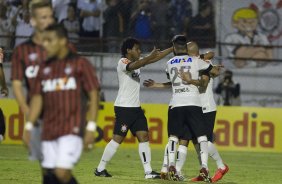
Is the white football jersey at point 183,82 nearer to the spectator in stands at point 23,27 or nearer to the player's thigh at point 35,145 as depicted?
the player's thigh at point 35,145

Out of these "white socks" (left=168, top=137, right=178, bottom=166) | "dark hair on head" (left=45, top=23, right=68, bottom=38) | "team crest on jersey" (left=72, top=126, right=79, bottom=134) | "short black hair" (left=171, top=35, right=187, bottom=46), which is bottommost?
"white socks" (left=168, top=137, right=178, bottom=166)

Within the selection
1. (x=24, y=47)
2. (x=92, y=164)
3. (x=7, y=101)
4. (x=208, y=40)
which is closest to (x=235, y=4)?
(x=208, y=40)

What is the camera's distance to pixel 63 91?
8.55 meters

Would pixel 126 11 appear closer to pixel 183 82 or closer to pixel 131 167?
pixel 131 167

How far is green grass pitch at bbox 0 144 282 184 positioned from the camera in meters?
14.5

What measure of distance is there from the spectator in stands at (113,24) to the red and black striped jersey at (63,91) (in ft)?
50.7

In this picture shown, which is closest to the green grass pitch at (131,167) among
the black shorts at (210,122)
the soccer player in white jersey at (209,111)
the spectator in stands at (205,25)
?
the soccer player in white jersey at (209,111)

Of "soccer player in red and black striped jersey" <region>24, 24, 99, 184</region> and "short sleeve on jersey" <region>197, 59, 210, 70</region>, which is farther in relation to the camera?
"short sleeve on jersey" <region>197, 59, 210, 70</region>

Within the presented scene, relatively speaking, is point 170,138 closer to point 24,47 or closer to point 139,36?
point 24,47

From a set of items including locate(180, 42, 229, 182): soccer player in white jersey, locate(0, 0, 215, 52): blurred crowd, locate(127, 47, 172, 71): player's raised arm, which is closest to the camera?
locate(127, 47, 172, 71): player's raised arm

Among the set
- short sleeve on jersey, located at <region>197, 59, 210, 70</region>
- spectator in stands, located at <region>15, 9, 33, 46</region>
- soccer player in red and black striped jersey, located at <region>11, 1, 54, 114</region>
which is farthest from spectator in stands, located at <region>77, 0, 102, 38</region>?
soccer player in red and black striped jersey, located at <region>11, 1, 54, 114</region>

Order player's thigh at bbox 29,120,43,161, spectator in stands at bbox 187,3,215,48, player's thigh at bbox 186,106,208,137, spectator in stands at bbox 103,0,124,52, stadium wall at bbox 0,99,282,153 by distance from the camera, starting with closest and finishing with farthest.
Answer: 1. player's thigh at bbox 29,120,43,161
2. player's thigh at bbox 186,106,208,137
3. stadium wall at bbox 0,99,282,153
4. spectator in stands at bbox 187,3,215,48
5. spectator in stands at bbox 103,0,124,52

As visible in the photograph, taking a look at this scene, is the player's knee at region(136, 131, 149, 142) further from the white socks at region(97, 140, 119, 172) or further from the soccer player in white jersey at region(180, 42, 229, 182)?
the soccer player in white jersey at region(180, 42, 229, 182)

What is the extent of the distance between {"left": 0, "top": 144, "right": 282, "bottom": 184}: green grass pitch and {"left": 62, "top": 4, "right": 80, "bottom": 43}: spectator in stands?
3468 mm
